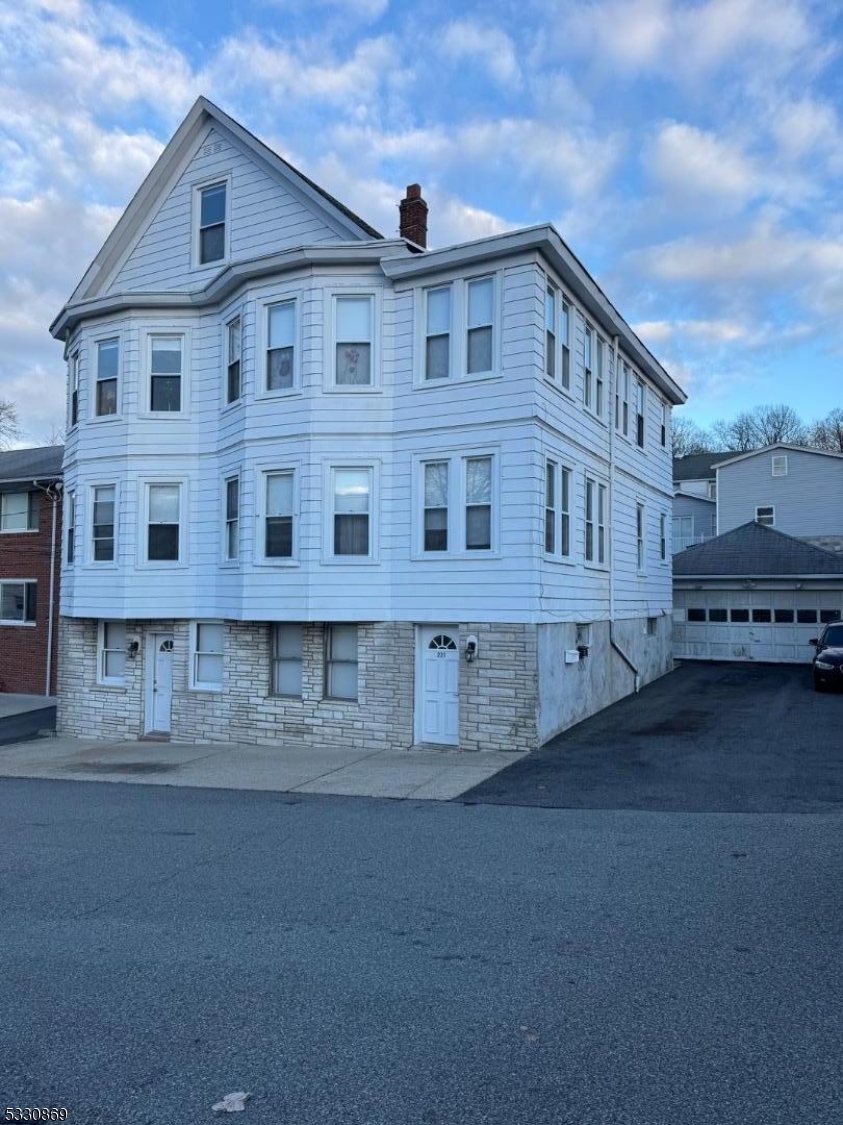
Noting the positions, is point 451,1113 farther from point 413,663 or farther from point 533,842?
point 413,663

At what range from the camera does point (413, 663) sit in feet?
48.5

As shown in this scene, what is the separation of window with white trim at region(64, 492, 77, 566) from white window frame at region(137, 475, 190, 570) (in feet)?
6.68

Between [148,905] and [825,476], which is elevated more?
[825,476]

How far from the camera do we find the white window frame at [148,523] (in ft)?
57.0

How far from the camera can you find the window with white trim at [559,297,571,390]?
15.4 metres

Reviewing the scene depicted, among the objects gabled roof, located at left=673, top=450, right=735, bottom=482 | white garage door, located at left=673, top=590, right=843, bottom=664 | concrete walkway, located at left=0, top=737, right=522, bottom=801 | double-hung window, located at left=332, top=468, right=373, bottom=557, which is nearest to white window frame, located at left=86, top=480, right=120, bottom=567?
concrete walkway, located at left=0, top=737, right=522, bottom=801

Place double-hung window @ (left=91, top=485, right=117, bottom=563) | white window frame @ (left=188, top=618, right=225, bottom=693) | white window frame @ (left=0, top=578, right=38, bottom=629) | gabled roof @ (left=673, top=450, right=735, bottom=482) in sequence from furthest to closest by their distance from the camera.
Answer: gabled roof @ (left=673, top=450, right=735, bottom=482), white window frame @ (left=0, top=578, right=38, bottom=629), double-hung window @ (left=91, top=485, right=117, bottom=563), white window frame @ (left=188, top=618, right=225, bottom=693)

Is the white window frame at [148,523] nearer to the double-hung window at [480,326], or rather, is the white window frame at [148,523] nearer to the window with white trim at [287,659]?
the window with white trim at [287,659]

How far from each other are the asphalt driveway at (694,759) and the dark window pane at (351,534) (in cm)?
458

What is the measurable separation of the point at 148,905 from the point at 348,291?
1134 centimetres

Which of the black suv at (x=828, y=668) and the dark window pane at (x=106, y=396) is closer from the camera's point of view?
the dark window pane at (x=106, y=396)

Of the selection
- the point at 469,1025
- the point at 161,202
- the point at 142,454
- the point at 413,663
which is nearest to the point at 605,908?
the point at 469,1025

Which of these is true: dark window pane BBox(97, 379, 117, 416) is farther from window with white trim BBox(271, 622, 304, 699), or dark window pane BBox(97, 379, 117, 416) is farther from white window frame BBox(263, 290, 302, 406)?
window with white trim BBox(271, 622, 304, 699)

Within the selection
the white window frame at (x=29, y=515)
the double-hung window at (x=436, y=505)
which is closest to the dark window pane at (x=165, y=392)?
the double-hung window at (x=436, y=505)
